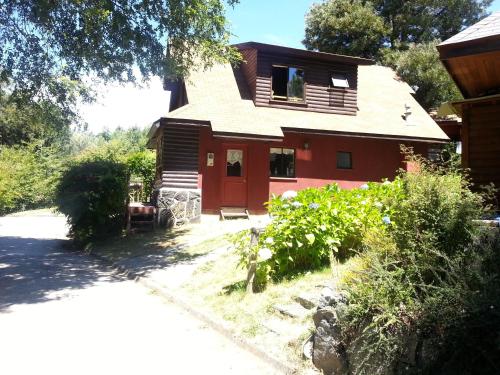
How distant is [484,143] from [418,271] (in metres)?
5.84

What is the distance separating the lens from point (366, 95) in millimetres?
21031

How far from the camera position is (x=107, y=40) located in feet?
35.5

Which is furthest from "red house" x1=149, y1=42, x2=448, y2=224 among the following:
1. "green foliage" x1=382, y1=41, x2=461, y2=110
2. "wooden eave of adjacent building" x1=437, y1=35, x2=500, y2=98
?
"green foliage" x1=382, y1=41, x2=461, y2=110

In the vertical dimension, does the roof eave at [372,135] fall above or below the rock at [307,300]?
above

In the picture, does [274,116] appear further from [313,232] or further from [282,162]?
[313,232]

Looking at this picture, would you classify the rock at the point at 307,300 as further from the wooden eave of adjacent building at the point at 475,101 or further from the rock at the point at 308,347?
the wooden eave of adjacent building at the point at 475,101

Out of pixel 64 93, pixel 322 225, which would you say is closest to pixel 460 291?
pixel 322 225

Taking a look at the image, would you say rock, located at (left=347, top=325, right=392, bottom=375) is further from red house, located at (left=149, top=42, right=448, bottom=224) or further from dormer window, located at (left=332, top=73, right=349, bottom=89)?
dormer window, located at (left=332, top=73, right=349, bottom=89)

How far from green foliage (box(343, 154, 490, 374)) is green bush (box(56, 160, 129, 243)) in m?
11.4

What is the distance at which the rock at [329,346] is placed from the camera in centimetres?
439

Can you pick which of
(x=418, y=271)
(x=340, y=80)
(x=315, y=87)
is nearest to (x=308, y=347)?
(x=418, y=271)

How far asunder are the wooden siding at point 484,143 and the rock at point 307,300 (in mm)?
4948

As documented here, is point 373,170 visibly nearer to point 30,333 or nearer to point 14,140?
point 30,333

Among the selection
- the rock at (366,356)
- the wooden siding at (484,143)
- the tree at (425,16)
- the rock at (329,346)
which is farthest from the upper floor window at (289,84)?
the tree at (425,16)
